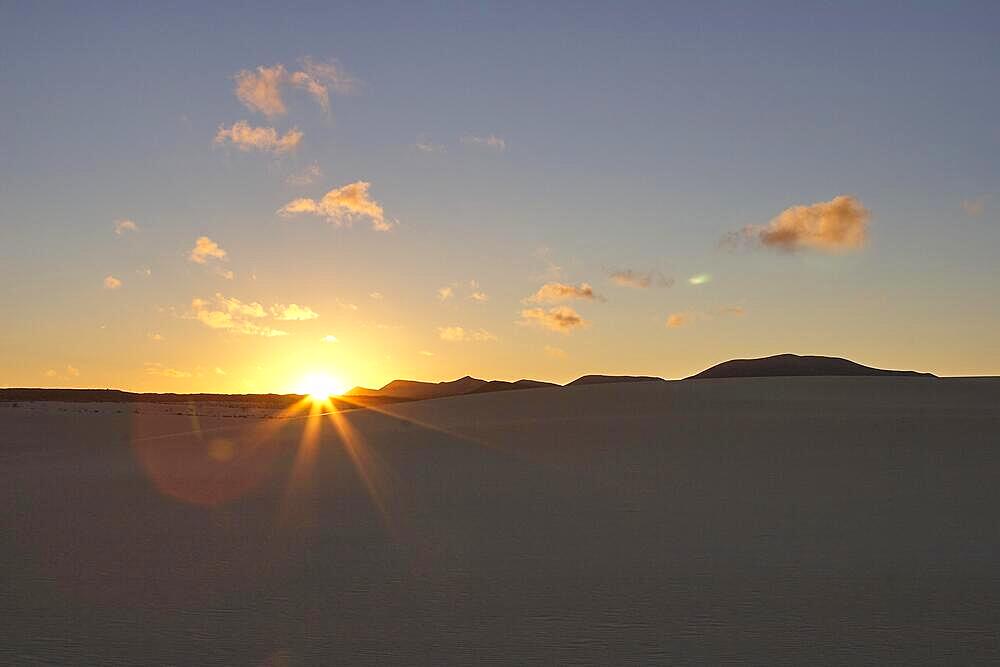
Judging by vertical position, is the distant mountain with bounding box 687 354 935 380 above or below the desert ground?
above

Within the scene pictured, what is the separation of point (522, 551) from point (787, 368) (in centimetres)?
9691

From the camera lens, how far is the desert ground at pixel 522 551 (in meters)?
5.95

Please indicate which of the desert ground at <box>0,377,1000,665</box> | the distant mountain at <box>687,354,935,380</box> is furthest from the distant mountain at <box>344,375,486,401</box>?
the desert ground at <box>0,377,1000,665</box>

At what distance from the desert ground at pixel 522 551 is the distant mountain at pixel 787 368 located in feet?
256

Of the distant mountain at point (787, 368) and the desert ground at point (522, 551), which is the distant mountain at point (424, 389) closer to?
the distant mountain at point (787, 368)

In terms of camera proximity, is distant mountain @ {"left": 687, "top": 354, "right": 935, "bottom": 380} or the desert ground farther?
distant mountain @ {"left": 687, "top": 354, "right": 935, "bottom": 380}

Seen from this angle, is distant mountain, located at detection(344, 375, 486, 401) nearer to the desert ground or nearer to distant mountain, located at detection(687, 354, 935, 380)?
distant mountain, located at detection(687, 354, 935, 380)

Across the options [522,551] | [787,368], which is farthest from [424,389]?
[522,551]

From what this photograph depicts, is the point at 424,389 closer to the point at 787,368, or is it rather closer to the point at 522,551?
the point at 787,368

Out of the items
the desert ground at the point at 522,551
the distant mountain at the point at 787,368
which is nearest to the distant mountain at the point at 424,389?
the distant mountain at the point at 787,368

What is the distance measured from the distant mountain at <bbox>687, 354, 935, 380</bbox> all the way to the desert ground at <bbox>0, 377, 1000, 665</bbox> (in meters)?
78.1

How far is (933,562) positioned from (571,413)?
17.6 meters

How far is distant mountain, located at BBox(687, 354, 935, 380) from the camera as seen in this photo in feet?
310

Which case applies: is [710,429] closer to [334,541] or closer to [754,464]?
[754,464]
